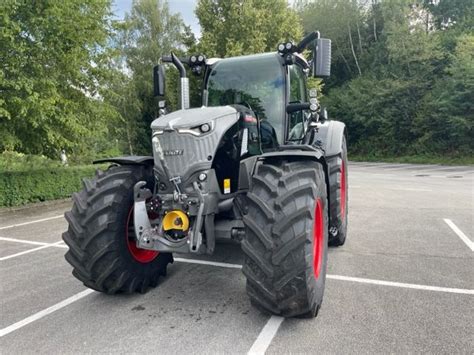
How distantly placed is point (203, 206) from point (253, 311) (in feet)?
3.20

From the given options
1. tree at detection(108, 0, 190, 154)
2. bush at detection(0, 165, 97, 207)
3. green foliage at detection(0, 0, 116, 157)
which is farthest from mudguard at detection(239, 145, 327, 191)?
tree at detection(108, 0, 190, 154)

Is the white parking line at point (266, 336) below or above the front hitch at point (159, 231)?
below

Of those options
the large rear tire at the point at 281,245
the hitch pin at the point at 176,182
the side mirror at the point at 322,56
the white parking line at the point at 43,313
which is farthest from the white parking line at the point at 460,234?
the white parking line at the point at 43,313

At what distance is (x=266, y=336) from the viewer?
2.59 metres

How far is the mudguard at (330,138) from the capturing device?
4500 millimetres

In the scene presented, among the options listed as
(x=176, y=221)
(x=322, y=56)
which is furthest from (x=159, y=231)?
(x=322, y=56)

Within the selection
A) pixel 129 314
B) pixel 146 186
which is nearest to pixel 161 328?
pixel 129 314

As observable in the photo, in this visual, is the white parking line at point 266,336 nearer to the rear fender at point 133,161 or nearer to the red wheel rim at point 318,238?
the red wheel rim at point 318,238

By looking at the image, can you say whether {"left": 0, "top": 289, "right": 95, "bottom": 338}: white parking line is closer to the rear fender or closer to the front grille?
the rear fender

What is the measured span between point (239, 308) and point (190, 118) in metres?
1.64

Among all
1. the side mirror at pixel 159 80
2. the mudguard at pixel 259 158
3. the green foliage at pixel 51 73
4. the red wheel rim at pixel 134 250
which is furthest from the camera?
the green foliage at pixel 51 73

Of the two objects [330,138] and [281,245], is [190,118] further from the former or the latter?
[330,138]

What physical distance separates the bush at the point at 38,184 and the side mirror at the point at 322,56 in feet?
26.7

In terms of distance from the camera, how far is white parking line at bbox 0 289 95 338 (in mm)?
2838
